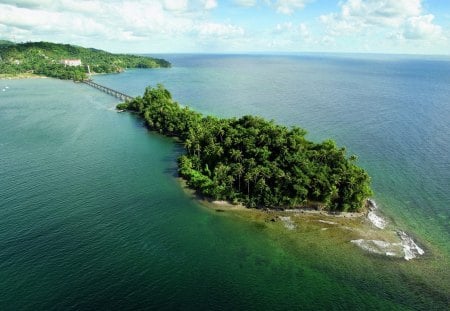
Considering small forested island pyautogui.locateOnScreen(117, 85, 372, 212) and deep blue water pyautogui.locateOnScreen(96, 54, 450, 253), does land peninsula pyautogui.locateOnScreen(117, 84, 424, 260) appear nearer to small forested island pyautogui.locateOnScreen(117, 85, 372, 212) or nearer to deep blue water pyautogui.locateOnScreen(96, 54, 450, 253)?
small forested island pyautogui.locateOnScreen(117, 85, 372, 212)

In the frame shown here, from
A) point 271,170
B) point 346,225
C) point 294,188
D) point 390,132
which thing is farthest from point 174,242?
point 390,132

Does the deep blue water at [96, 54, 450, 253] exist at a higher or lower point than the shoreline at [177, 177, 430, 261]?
higher

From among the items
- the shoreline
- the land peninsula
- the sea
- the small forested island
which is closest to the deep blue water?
the sea

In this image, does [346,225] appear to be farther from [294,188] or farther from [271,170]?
[271,170]

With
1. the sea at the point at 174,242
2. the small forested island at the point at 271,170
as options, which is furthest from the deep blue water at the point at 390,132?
the small forested island at the point at 271,170

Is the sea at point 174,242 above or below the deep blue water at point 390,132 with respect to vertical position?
below

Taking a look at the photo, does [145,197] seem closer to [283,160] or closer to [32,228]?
[32,228]

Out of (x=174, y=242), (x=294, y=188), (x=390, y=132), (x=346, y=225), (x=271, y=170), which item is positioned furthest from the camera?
(x=390, y=132)

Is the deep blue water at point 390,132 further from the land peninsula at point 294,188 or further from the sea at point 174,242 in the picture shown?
the land peninsula at point 294,188
